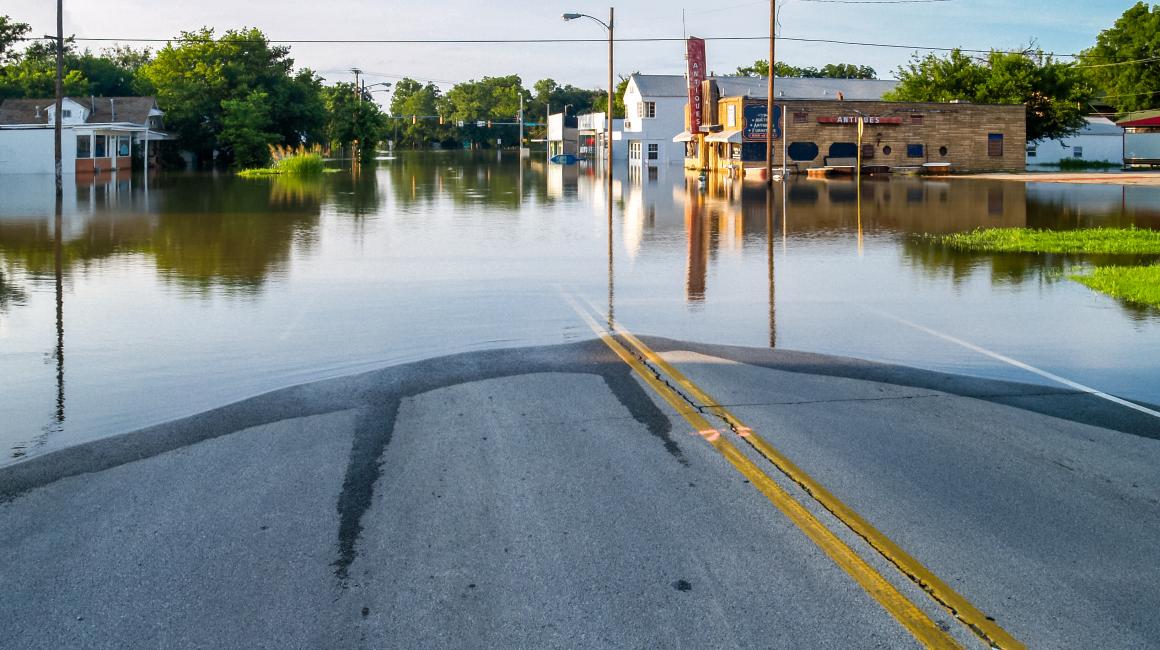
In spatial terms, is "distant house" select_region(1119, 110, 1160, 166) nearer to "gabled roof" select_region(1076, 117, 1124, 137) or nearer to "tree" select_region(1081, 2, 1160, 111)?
"gabled roof" select_region(1076, 117, 1124, 137)

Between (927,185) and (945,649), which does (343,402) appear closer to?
(945,649)

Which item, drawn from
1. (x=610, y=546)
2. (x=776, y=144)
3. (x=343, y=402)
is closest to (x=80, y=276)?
(x=343, y=402)

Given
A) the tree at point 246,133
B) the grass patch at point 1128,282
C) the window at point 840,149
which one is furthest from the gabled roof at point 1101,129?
the grass patch at point 1128,282

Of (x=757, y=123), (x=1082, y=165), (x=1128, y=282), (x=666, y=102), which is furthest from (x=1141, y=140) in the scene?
(x=1128, y=282)

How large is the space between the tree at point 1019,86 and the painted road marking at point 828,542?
2934 inches

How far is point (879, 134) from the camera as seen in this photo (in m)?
72.6

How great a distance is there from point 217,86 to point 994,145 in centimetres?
5095

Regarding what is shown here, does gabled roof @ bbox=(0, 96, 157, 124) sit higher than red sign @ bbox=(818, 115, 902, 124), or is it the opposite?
gabled roof @ bbox=(0, 96, 157, 124)

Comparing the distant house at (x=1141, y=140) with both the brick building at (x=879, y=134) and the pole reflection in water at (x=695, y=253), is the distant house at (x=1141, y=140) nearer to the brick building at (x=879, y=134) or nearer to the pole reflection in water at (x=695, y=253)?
the brick building at (x=879, y=134)

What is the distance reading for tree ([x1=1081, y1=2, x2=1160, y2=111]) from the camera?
118812 millimetres

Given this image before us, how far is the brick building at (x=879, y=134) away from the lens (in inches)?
2822

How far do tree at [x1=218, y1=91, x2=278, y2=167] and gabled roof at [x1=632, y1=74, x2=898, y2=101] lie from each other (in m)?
33.1

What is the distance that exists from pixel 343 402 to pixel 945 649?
586cm

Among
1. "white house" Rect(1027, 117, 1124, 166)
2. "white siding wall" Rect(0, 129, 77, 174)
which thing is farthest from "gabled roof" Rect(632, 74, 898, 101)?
"white siding wall" Rect(0, 129, 77, 174)
